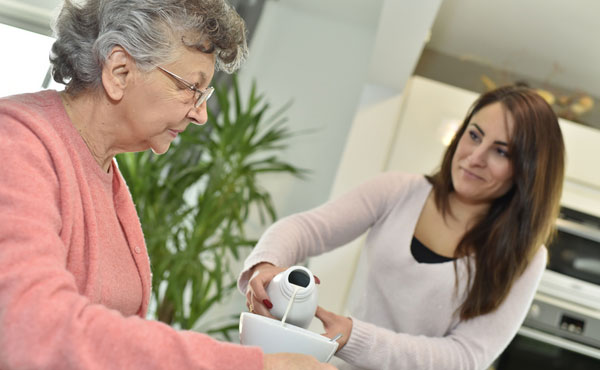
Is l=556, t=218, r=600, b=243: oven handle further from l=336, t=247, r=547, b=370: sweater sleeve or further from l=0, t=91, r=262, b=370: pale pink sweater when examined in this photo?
l=0, t=91, r=262, b=370: pale pink sweater

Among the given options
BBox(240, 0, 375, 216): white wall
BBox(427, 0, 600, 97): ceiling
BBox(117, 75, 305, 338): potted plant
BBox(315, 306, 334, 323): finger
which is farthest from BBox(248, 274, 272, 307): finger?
BBox(240, 0, 375, 216): white wall

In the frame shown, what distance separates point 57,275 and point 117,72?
0.39 metres

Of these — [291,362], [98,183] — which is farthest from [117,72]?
[291,362]

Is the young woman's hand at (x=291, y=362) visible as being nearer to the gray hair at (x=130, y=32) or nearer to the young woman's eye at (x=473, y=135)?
the gray hair at (x=130, y=32)

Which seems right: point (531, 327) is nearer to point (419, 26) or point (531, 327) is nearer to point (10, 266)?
point (419, 26)

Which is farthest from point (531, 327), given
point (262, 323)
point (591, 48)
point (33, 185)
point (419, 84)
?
point (33, 185)

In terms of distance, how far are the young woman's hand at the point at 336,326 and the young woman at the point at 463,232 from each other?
19 cm

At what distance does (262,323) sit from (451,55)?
3187 mm

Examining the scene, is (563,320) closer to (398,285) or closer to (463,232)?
(463,232)

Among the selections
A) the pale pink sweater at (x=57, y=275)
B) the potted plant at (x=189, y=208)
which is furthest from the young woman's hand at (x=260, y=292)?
the potted plant at (x=189, y=208)

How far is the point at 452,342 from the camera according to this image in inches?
52.0

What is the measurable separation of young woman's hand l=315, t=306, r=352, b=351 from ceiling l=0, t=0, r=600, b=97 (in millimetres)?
2258

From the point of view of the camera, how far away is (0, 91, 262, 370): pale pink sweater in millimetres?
666

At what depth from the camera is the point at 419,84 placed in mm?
2959
